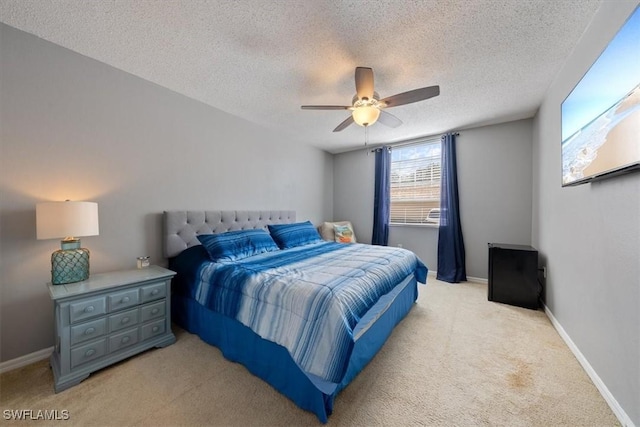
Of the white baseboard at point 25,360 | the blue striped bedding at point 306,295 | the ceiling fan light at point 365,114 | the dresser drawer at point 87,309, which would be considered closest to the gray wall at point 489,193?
the blue striped bedding at point 306,295

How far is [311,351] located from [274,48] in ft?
7.41

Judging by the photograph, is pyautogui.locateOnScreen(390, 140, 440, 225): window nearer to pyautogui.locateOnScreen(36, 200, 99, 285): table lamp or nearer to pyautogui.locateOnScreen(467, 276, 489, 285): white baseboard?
pyautogui.locateOnScreen(467, 276, 489, 285): white baseboard

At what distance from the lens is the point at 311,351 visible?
52.6 inches

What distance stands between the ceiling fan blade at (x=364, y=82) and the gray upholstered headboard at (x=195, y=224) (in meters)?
2.18

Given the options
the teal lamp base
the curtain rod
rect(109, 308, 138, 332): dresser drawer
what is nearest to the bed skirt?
rect(109, 308, 138, 332): dresser drawer

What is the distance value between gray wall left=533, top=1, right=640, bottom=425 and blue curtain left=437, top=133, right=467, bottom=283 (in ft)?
4.17

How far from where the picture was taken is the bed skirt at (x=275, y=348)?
1.38 m

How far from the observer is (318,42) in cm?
182

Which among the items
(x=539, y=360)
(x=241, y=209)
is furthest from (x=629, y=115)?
(x=241, y=209)

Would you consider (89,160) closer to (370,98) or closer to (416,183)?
(370,98)

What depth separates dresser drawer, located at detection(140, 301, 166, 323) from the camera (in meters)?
1.92

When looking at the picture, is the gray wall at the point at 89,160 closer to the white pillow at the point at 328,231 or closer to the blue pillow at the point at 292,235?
the blue pillow at the point at 292,235

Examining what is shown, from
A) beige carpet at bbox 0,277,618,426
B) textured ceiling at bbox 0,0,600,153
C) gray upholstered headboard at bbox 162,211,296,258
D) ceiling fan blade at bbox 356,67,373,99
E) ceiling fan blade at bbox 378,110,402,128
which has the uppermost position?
textured ceiling at bbox 0,0,600,153

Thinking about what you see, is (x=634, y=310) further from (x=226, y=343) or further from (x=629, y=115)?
(x=226, y=343)
